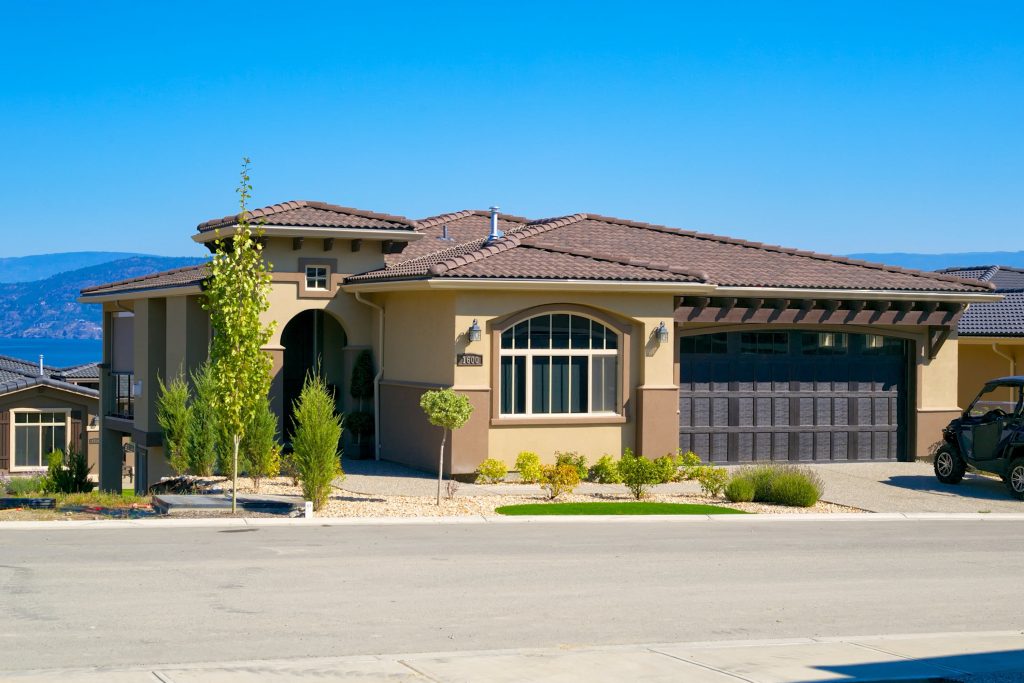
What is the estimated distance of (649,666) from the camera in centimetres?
934

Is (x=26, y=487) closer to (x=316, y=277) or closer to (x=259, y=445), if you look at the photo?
(x=316, y=277)

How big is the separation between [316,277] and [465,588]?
1305 cm

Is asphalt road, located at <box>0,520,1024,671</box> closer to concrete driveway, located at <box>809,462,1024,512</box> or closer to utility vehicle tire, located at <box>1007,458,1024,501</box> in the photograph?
concrete driveway, located at <box>809,462,1024,512</box>

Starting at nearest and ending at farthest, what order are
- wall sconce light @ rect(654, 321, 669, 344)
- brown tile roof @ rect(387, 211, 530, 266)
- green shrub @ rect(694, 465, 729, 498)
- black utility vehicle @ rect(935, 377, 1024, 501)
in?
green shrub @ rect(694, 465, 729, 498) < black utility vehicle @ rect(935, 377, 1024, 501) < wall sconce light @ rect(654, 321, 669, 344) < brown tile roof @ rect(387, 211, 530, 266)

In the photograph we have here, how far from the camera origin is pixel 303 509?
17922mm

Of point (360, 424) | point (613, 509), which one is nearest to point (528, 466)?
point (613, 509)

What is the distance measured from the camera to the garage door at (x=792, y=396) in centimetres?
2438

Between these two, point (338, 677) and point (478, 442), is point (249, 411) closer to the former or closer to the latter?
point (478, 442)

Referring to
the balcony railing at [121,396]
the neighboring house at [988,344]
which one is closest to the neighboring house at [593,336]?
the balcony railing at [121,396]

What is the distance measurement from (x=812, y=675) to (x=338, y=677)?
11.1ft

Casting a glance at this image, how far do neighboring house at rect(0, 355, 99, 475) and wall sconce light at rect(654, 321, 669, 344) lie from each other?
23513mm

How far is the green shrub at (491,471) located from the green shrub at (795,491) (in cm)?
453

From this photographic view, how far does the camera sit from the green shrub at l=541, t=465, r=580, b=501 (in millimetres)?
19578

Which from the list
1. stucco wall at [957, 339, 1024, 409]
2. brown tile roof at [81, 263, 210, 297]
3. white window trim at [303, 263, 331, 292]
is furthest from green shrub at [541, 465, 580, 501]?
stucco wall at [957, 339, 1024, 409]
